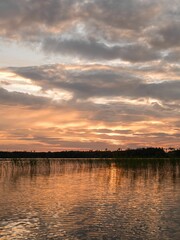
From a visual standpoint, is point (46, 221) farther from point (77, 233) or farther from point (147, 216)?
point (147, 216)

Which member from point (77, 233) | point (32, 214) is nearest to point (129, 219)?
point (77, 233)

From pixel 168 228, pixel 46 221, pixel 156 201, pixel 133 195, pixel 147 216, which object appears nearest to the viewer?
pixel 168 228

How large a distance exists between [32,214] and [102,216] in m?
3.12

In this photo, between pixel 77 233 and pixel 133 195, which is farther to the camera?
pixel 133 195

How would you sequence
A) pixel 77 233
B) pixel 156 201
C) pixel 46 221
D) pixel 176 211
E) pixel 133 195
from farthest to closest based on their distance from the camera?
pixel 133 195 < pixel 156 201 < pixel 176 211 < pixel 46 221 < pixel 77 233

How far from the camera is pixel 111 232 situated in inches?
535

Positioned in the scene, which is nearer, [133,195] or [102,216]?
[102,216]

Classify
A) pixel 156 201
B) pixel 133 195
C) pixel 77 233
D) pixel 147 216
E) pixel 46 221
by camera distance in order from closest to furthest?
pixel 77 233
pixel 46 221
pixel 147 216
pixel 156 201
pixel 133 195

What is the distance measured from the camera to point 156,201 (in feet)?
68.3

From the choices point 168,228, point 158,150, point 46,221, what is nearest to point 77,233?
point 46,221

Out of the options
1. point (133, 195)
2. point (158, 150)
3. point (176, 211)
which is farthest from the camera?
point (158, 150)

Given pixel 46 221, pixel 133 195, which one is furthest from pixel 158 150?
pixel 46 221

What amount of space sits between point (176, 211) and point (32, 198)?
860 cm

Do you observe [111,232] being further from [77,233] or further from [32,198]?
[32,198]
